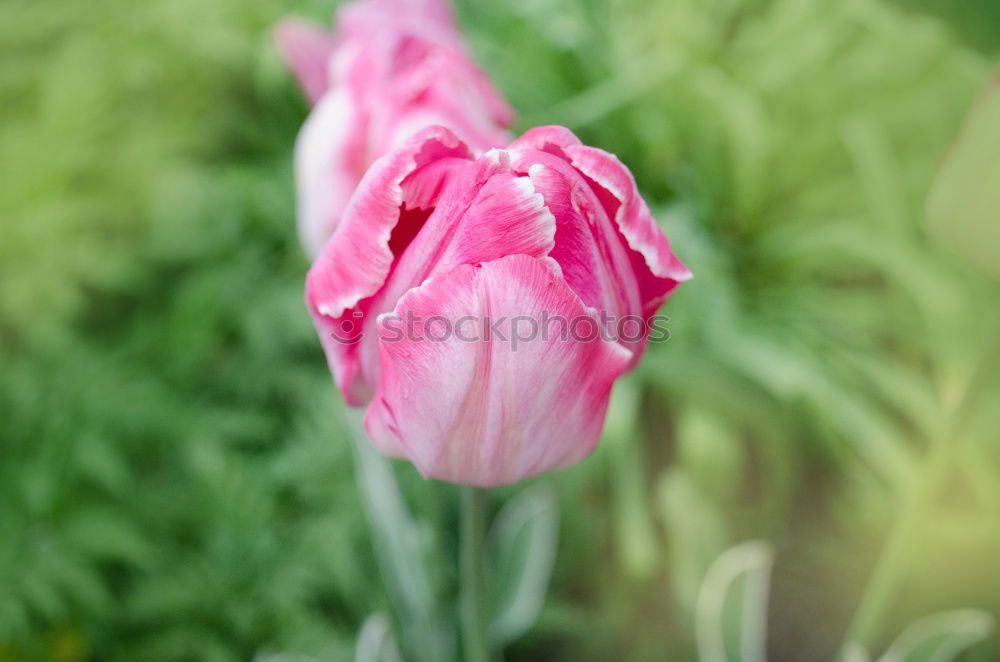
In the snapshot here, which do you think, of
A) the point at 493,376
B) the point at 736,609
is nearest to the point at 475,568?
the point at 493,376

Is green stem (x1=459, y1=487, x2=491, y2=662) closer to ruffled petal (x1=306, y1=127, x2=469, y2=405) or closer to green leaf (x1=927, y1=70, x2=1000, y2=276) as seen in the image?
ruffled petal (x1=306, y1=127, x2=469, y2=405)

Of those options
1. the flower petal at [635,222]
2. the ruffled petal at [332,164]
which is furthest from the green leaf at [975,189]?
the ruffled petal at [332,164]

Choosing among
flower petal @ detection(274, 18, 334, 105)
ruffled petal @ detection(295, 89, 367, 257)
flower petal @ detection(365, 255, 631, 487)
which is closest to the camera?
flower petal @ detection(365, 255, 631, 487)

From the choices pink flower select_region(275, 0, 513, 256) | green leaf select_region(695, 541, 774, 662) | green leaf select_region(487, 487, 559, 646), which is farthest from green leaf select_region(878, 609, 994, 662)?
pink flower select_region(275, 0, 513, 256)

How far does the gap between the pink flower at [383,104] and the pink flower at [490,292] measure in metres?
0.09

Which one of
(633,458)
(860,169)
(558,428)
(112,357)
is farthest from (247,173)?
(558,428)

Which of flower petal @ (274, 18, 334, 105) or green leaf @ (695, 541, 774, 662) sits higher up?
flower petal @ (274, 18, 334, 105)

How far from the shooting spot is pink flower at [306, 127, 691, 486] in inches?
8.2

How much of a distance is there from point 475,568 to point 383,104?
19 centimetres

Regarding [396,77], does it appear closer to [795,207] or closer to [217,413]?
[217,413]

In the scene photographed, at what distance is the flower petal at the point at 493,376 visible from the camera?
0.67 feet

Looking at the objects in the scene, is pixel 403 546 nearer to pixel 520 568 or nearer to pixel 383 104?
pixel 520 568

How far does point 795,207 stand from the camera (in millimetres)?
955

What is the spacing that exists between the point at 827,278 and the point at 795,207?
0.29 ft
